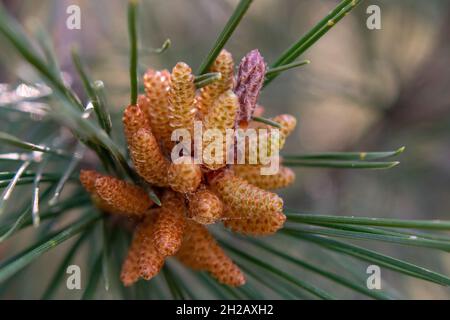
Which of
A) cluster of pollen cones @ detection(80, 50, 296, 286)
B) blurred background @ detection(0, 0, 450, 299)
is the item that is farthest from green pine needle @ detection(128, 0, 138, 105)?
blurred background @ detection(0, 0, 450, 299)

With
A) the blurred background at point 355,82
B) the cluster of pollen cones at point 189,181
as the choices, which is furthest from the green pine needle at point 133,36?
the blurred background at point 355,82

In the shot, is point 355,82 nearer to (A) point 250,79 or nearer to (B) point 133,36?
(A) point 250,79

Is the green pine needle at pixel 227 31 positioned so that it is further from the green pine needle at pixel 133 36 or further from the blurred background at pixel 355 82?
the blurred background at pixel 355 82

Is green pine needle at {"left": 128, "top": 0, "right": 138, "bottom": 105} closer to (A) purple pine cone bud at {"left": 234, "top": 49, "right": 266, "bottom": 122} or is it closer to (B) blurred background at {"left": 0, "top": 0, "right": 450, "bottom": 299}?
(A) purple pine cone bud at {"left": 234, "top": 49, "right": 266, "bottom": 122}

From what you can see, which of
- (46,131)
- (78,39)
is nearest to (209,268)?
(46,131)

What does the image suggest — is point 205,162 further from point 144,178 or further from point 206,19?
point 206,19
